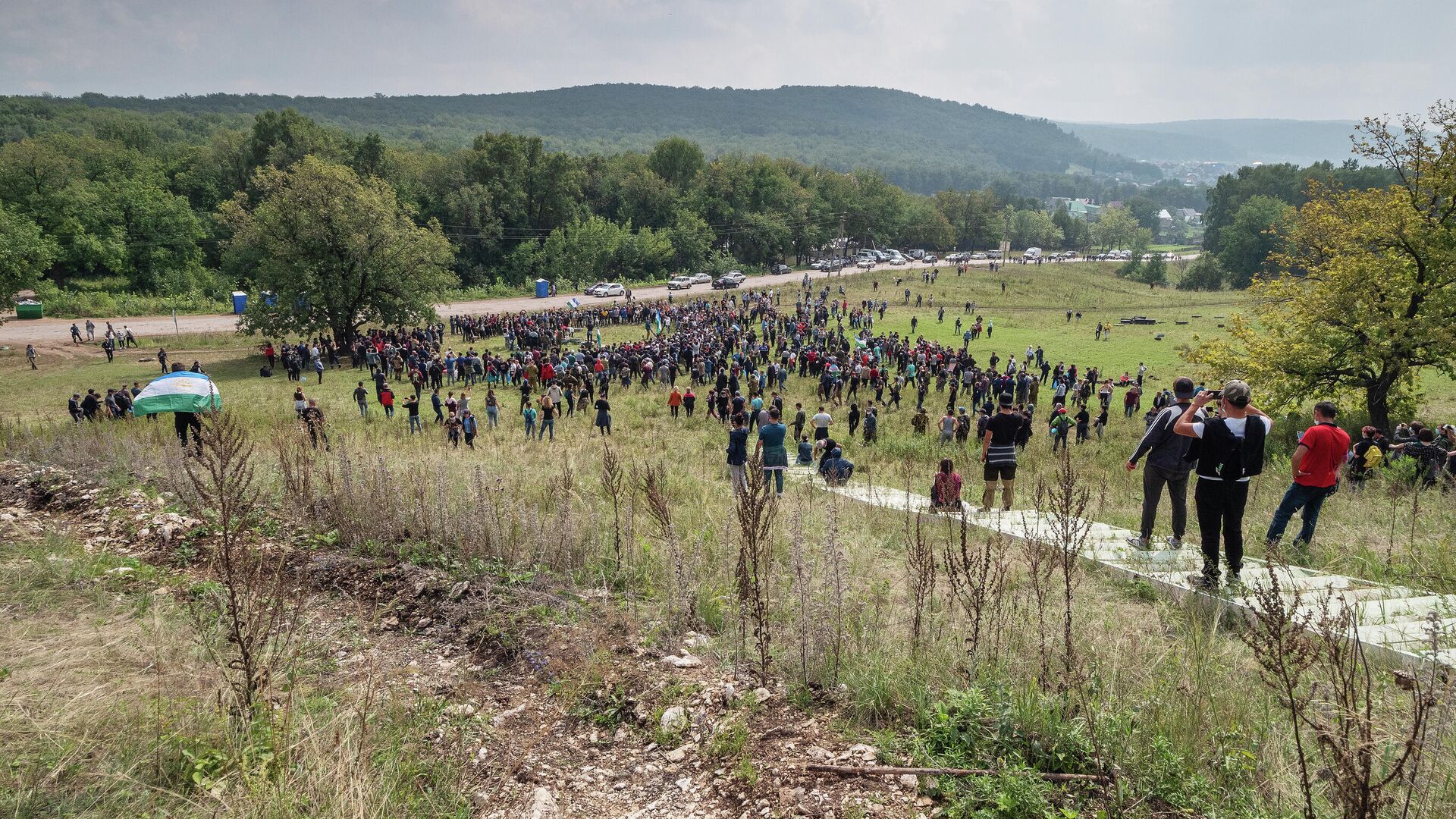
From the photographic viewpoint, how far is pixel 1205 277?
87.6 meters

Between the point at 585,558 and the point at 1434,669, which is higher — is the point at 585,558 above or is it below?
below

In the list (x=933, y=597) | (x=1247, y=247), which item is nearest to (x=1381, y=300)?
(x=933, y=597)

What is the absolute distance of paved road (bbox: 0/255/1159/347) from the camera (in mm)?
38406

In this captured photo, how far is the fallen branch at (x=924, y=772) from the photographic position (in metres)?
3.43

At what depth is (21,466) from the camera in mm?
10234

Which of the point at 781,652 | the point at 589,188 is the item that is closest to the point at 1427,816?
the point at 781,652

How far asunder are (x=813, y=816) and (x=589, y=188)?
87.2 m

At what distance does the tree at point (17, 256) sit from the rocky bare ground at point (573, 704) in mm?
45625

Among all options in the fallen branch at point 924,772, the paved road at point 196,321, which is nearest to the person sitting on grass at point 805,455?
the fallen branch at point 924,772

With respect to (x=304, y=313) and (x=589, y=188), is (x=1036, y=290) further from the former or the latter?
(x=304, y=313)

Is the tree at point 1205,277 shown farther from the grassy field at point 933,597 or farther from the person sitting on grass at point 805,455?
the person sitting on grass at point 805,455

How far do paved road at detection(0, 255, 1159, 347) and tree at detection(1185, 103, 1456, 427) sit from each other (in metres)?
36.9

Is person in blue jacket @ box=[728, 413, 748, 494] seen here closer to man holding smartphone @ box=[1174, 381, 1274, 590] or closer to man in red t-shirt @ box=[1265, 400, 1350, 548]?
man holding smartphone @ box=[1174, 381, 1274, 590]

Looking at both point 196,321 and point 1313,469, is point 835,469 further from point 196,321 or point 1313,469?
point 196,321
